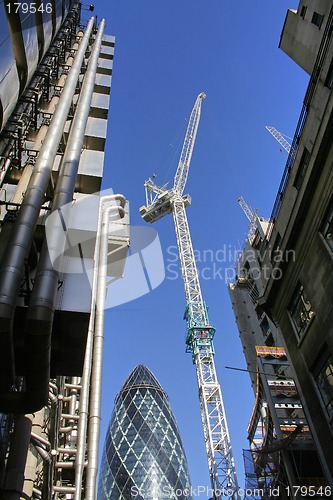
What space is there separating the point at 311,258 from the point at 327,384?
19.2 ft

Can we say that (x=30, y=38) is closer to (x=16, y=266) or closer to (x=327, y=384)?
(x=16, y=266)

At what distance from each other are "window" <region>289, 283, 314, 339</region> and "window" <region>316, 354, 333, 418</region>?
2.27 meters

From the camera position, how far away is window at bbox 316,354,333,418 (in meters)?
17.9

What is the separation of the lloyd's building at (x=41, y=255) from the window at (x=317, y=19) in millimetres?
14563

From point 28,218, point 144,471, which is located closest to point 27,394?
point 28,218

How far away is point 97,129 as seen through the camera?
20.0m

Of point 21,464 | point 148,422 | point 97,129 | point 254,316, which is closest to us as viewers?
point 21,464

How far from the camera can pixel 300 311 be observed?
837 inches

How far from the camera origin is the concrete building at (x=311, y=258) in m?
18.0

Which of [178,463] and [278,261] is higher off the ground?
[178,463]

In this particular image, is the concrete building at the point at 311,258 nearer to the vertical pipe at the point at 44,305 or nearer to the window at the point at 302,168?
the window at the point at 302,168

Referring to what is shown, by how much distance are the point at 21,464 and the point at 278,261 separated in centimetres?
1596

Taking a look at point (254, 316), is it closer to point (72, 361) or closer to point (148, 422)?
point (72, 361)

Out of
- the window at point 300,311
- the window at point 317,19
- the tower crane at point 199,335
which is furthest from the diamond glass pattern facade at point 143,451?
the window at point 317,19
